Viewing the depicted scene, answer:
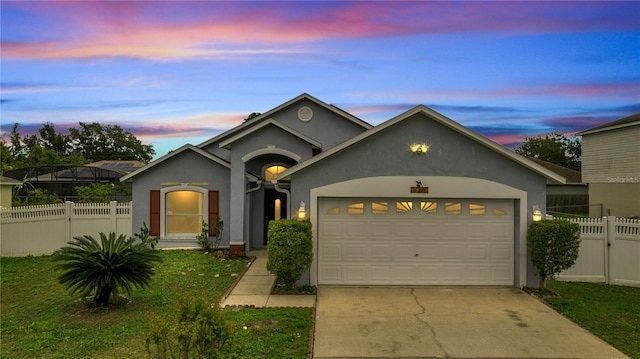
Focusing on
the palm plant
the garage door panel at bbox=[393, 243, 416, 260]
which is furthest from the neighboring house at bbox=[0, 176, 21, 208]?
the garage door panel at bbox=[393, 243, 416, 260]

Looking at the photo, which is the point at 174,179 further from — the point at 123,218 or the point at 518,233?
the point at 518,233

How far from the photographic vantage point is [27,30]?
13.4m

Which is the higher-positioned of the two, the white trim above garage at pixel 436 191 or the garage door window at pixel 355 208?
the white trim above garage at pixel 436 191

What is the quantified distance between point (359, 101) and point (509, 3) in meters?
14.4

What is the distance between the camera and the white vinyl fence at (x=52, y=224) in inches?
491

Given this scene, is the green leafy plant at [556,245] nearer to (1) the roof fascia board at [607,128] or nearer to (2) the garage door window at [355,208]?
(2) the garage door window at [355,208]

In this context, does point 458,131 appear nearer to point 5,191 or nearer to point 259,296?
point 259,296

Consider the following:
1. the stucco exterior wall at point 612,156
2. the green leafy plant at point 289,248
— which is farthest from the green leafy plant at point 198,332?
the stucco exterior wall at point 612,156

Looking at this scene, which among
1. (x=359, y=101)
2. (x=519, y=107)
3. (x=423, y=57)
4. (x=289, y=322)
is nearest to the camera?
(x=289, y=322)

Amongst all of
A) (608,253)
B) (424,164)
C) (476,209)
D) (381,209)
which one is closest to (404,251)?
(381,209)

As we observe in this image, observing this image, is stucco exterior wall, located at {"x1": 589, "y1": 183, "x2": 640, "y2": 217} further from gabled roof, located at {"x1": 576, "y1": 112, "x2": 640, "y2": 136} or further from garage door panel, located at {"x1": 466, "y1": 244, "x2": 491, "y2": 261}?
garage door panel, located at {"x1": 466, "y1": 244, "x2": 491, "y2": 261}

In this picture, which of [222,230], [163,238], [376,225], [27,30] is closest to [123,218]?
[163,238]

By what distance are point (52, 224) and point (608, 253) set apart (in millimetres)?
17046

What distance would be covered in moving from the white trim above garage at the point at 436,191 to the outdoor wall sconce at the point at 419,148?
64 cm
